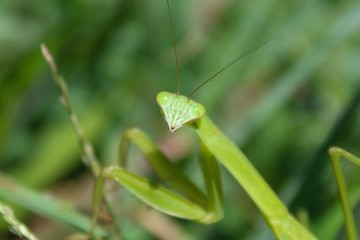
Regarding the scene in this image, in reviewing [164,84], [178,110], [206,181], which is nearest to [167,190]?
[206,181]

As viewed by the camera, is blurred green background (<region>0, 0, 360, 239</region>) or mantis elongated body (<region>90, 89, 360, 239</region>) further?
blurred green background (<region>0, 0, 360, 239</region>)

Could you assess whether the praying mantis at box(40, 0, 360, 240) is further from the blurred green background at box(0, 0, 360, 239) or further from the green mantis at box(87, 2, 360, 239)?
the blurred green background at box(0, 0, 360, 239)

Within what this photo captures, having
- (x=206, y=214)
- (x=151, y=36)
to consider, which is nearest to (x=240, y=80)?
(x=151, y=36)

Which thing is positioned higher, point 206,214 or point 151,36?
point 151,36

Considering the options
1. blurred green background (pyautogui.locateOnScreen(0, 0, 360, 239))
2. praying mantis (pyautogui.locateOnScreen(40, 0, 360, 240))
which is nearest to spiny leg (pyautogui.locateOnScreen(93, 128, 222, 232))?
praying mantis (pyautogui.locateOnScreen(40, 0, 360, 240))

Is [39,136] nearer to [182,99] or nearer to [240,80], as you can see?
[240,80]

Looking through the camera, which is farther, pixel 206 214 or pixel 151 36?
pixel 151 36

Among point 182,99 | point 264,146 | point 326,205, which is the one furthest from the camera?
point 264,146
